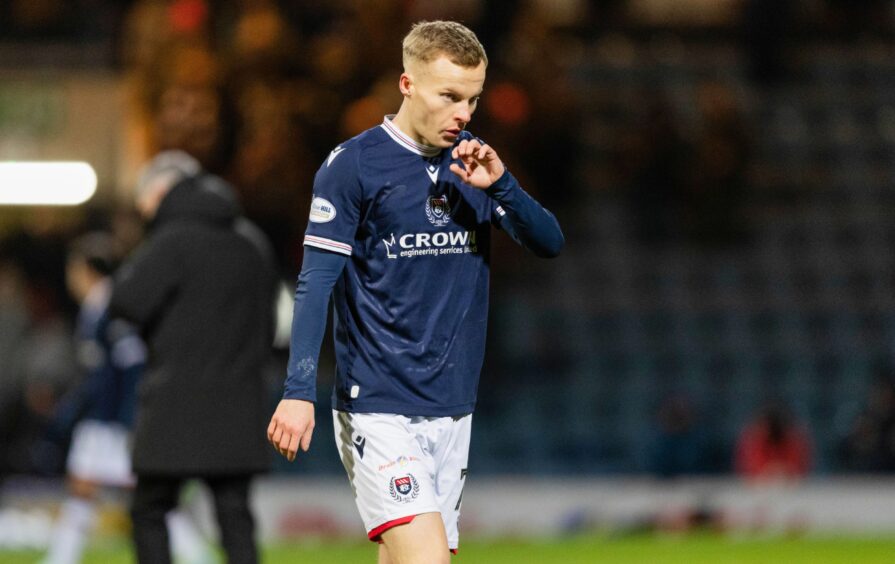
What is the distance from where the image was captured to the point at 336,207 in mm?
4535

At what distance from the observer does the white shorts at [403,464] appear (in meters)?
4.53

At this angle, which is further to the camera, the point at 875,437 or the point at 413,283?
the point at 875,437

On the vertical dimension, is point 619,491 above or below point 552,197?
below

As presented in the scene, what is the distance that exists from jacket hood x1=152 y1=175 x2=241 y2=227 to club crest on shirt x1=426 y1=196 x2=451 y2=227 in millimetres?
1883

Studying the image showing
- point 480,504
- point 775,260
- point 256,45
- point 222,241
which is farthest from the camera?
point 775,260

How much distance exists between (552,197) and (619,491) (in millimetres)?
3524

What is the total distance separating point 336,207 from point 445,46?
58 centimetres

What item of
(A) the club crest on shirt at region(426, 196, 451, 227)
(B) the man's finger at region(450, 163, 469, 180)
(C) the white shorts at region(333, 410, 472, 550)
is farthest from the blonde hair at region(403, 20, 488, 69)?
(C) the white shorts at region(333, 410, 472, 550)

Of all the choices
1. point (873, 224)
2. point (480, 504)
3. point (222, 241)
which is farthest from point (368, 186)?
point (873, 224)

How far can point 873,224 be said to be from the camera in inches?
635

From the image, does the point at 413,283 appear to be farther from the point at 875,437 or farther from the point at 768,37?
the point at 768,37

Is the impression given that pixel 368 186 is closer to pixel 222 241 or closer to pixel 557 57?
pixel 222 241

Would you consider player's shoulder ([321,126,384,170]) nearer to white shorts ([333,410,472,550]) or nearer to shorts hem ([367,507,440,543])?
white shorts ([333,410,472,550])

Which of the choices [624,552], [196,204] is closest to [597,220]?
[624,552]
